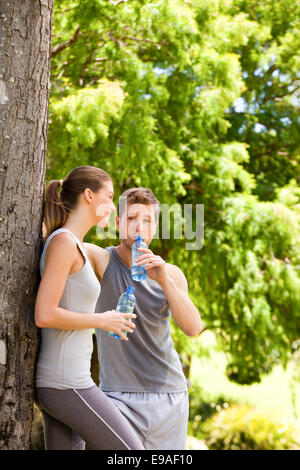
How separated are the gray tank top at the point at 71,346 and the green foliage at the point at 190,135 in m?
3.63

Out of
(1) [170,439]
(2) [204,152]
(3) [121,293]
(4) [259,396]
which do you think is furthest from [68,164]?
(4) [259,396]

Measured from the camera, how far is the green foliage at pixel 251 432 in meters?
8.91

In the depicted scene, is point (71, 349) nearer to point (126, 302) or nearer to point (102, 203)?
point (126, 302)

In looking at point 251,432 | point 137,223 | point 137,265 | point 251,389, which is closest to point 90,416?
point 137,265

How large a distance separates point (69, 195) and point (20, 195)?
0.20 metres

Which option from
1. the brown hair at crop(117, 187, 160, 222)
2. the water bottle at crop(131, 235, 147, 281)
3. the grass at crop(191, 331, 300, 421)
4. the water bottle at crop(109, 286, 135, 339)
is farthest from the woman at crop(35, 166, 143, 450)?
the grass at crop(191, 331, 300, 421)

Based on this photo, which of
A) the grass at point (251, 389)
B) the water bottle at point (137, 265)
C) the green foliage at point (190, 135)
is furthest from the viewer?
the grass at point (251, 389)

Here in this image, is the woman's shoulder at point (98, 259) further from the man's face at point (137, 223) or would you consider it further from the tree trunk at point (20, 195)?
the tree trunk at point (20, 195)

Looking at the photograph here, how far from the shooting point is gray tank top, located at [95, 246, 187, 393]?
2500 millimetres

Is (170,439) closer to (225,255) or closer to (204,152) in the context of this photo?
(225,255)

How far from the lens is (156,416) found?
7.98ft

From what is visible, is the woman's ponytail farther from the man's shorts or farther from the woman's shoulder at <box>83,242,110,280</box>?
the man's shorts

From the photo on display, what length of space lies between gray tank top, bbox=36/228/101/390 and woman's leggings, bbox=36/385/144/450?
1.4 inches

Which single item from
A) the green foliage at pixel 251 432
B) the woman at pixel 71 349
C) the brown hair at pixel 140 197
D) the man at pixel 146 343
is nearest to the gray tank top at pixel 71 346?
the woman at pixel 71 349
